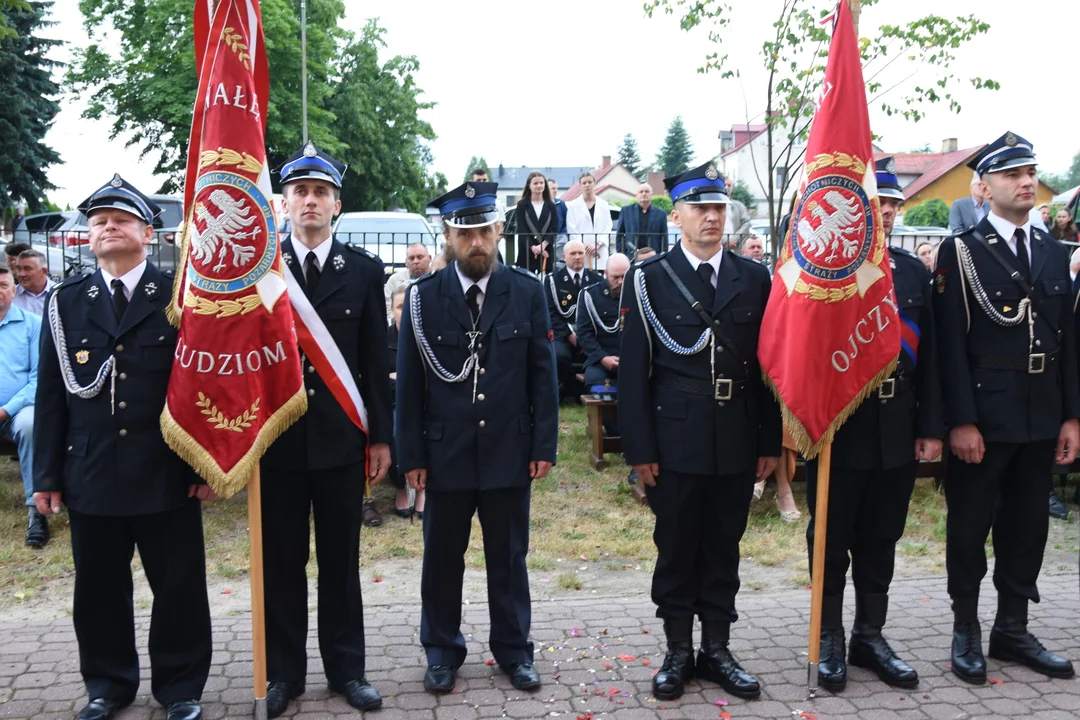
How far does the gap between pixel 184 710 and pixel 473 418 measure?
1.70 m

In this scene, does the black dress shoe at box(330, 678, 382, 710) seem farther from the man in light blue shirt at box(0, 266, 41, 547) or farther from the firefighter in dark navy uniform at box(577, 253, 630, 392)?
the firefighter in dark navy uniform at box(577, 253, 630, 392)

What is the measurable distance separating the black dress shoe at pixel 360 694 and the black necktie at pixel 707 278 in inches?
89.0

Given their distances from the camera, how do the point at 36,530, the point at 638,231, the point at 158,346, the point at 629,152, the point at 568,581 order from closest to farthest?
1. the point at 158,346
2. the point at 568,581
3. the point at 36,530
4. the point at 638,231
5. the point at 629,152

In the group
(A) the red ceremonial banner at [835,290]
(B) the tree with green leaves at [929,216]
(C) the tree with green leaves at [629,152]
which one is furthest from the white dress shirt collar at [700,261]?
(C) the tree with green leaves at [629,152]

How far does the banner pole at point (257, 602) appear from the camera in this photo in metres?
3.99

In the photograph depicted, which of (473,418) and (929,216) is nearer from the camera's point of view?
(473,418)

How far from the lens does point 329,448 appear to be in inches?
165

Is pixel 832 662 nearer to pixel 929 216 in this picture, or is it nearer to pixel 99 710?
pixel 99 710

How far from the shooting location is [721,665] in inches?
174

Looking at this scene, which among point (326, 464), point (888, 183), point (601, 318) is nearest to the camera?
point (326, 464)

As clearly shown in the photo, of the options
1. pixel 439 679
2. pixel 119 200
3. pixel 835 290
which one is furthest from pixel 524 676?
pixel 119 200

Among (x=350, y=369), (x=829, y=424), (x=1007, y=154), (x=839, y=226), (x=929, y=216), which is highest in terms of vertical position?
(x=929, y=216)

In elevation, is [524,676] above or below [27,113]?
below

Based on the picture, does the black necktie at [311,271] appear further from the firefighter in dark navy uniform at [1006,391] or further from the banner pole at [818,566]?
the firefighter in dark navy uniform at [1006,391]
